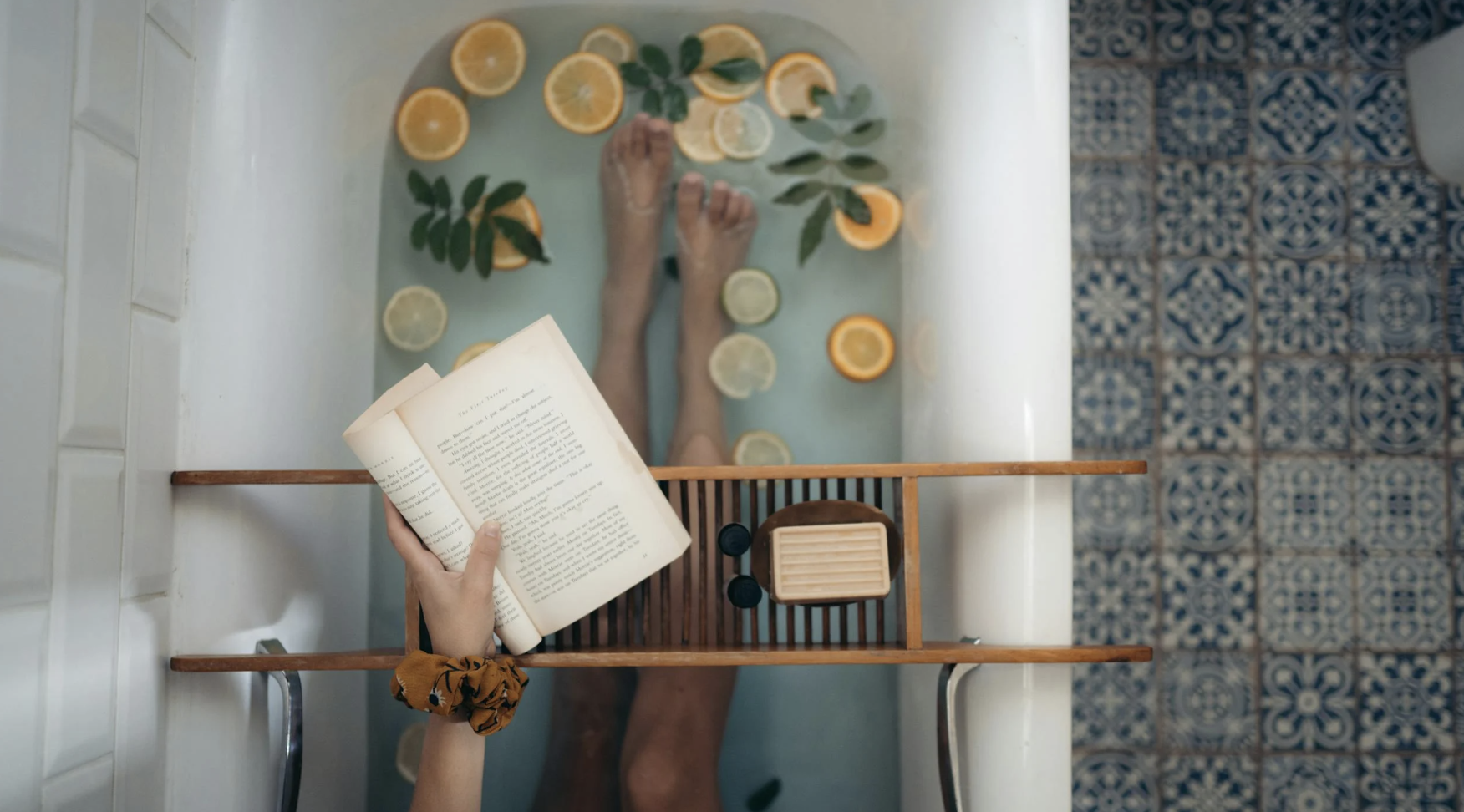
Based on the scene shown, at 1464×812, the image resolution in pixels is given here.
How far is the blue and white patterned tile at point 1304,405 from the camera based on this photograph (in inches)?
55.1

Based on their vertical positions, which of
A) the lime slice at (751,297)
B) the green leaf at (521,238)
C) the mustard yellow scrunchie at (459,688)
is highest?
the green leaf at (521,238)

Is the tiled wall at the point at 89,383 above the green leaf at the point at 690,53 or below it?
below

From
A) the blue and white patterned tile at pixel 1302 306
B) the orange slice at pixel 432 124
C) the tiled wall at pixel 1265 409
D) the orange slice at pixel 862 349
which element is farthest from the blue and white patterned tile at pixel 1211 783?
the orange slice at pixel 432 124

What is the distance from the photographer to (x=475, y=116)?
97 cm

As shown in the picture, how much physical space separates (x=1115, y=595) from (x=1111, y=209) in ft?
1.91

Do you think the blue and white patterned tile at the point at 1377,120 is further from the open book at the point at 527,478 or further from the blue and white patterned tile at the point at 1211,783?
the open book at the point at 527,478

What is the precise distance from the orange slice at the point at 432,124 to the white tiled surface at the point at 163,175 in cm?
19

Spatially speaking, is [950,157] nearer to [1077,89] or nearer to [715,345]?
[715,345]

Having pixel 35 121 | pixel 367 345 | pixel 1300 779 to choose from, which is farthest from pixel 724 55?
pixel 1300 779

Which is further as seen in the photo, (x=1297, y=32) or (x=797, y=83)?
(x=1297, y=32)

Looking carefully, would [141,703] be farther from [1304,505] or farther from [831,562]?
[1304,505]

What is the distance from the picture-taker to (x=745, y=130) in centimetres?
96

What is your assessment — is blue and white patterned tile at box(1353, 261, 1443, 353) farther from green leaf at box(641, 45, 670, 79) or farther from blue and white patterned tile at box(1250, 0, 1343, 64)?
green leaf at box(641, 45, 670, 79)

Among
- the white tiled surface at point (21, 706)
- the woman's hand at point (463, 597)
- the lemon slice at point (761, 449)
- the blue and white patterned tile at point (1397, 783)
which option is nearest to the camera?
the white tiled surface at point (21, 706)
